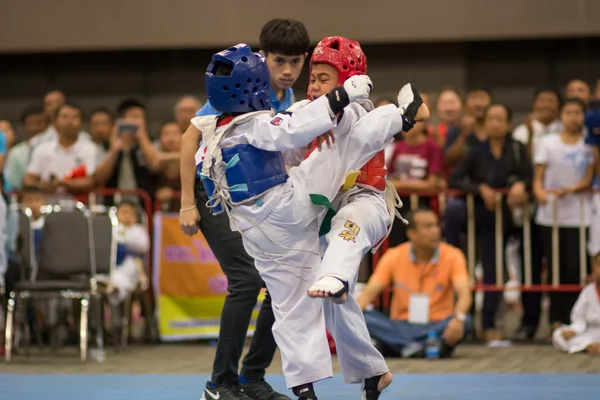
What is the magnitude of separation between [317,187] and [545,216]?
402 cm

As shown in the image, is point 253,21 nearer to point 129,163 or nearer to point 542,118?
point 129,163

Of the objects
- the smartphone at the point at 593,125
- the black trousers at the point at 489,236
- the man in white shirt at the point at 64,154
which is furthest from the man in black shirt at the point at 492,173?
the man in white shirt at the point at 64,154

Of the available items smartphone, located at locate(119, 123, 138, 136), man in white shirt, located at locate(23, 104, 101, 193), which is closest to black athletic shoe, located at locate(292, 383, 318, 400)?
smartphone, located at locate(119, 123, 138, 136)

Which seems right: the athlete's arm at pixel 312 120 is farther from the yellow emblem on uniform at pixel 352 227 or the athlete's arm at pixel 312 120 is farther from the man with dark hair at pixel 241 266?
the man with dark hair at pixel 241 266

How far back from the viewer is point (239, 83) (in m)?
3.90

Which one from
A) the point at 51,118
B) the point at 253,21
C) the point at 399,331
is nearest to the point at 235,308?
the point at 399,331

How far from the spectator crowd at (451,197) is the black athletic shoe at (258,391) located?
2317 millimetres

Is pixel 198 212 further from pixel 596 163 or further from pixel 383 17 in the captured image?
pixel 383 17

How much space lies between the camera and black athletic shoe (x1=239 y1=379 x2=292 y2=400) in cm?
441

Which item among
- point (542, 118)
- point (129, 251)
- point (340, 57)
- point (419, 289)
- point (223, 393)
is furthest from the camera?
point (542, 118)

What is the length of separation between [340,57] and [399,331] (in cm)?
304

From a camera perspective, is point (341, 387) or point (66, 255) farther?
point (66, 255)

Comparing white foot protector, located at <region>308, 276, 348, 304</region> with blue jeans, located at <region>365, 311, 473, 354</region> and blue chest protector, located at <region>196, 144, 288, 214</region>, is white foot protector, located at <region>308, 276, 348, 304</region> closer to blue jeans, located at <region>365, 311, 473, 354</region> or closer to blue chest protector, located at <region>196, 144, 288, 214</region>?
blue chest protector, located at <region>196, 144, 288, 214</region>

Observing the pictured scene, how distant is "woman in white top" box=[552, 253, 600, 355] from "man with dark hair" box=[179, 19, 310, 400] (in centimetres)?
300
